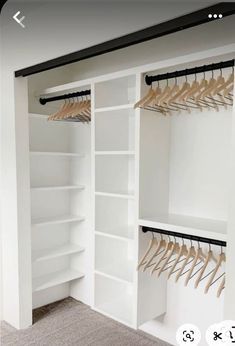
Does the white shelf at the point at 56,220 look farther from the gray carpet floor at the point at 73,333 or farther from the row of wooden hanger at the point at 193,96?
the row of wooden hanger at the point at 193,96

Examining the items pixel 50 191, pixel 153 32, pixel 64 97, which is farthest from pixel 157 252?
pixel 64 97

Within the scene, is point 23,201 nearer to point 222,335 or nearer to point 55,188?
point 55,188

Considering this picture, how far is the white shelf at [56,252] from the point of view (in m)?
2.27

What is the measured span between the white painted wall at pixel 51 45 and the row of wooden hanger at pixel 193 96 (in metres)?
0.30

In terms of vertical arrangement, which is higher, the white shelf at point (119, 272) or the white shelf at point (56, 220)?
the white shelf at point (56, 220)

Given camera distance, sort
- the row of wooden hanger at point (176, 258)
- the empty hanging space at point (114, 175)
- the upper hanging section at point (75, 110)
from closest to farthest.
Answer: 1. the row of wooden hanger at point (176, 258)
2. the empty hanging space at point (114, 175)
3. the upper hanging section at point (75, 110)

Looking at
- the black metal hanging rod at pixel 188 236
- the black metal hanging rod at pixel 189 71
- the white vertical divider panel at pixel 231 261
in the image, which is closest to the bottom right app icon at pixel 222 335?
the white vertical divider panel at pixel 231 261

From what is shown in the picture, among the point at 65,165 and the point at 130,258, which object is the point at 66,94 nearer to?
the point at 65,165

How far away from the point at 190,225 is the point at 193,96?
2.28 ft

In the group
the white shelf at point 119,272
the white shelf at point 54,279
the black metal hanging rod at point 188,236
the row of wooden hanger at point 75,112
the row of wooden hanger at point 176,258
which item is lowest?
the white shelf at point 54,279

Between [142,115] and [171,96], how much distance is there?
0.20m

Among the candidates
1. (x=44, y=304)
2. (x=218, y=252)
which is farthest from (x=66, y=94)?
(x=44, y=304)

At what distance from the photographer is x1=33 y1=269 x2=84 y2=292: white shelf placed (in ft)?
7.52

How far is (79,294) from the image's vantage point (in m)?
2.60
